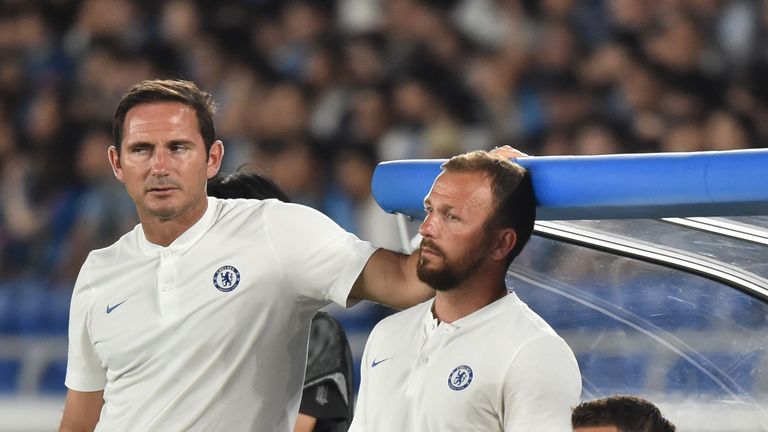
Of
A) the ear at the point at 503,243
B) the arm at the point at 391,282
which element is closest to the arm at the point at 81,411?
the arm at the point at 391,282

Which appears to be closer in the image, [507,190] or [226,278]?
[507,190]

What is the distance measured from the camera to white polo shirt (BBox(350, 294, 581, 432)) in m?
1.75

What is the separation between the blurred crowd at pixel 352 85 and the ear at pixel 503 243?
318 cm

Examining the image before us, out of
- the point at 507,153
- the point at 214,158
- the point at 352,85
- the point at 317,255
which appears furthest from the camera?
the point at 352,85

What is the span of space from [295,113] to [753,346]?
13.3ft

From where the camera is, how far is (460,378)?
186cm

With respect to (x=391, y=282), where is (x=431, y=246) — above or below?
above

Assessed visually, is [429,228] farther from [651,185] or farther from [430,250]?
[651,185]

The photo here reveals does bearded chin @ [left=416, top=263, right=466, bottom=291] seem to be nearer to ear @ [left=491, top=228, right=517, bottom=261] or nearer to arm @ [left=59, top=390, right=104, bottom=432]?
ear @ [left=491, top=228, right=517, bottom=261]

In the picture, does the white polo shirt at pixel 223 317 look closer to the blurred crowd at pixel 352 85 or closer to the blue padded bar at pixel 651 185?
the blue padded bar at pixel 651 185

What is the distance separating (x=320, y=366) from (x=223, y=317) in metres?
0.49

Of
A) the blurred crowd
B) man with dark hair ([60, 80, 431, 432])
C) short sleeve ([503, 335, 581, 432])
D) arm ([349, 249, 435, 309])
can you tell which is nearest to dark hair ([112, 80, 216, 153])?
man with dark hair ([60, 80, 431, 432])

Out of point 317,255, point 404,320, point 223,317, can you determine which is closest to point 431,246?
point 404,320

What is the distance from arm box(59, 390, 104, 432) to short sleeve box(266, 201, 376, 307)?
0.53 m
